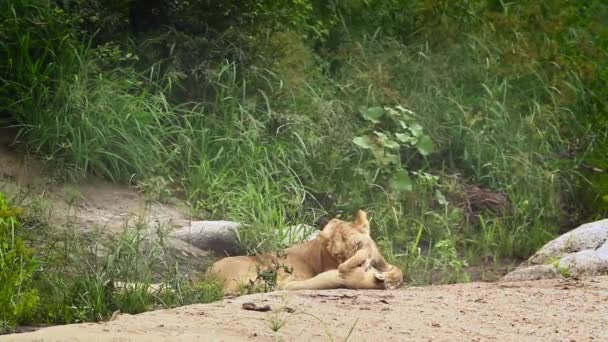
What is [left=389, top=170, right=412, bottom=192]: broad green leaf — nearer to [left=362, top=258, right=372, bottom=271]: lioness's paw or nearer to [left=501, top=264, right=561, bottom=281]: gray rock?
[left=501, top=264, right=561, bottom=281]: gray rock

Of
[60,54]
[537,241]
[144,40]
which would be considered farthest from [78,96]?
[537,241]

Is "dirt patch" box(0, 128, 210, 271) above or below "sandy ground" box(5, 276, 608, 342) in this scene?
below

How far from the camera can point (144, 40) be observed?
34.2ft

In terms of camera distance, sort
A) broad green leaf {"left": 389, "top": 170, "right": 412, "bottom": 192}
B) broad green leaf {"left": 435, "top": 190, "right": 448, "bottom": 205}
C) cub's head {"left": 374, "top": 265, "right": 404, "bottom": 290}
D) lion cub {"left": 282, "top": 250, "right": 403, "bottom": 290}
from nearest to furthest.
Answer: lion cub {"left": 282, "top": 250, "right": 403, "bottom": 290}, cub's head {"left": 374, "top": 265, "right": 404, "bottom": 290}, broad green leaf {"left": 389, "top": 170, "right": 412, "bottom": 192}, broad green leaf {"left": 435, "top": 190, "right": 448, "bottom": 205}

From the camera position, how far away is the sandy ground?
5980 millimetres

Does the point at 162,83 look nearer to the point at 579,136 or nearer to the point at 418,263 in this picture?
the point at 418,263

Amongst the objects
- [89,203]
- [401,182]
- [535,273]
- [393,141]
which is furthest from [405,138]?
[89,203]

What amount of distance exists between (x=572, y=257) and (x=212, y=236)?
2.35 m

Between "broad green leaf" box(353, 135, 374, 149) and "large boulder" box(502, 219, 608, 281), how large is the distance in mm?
1746

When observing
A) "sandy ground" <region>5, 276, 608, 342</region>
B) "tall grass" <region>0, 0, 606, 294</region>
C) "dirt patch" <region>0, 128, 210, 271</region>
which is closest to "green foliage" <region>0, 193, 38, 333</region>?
"sandy ground" <region>5, 276, 608, 342</region>

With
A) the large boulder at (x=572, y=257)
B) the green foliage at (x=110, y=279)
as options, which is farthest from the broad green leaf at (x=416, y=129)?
the green foliage at (x=110, y=279)

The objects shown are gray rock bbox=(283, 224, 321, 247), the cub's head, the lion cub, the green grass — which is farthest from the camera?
gray rock bbox=(283, 224, 321, 247)

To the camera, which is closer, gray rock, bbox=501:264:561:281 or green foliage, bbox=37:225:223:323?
green foliage, bbox=37:225:223:323

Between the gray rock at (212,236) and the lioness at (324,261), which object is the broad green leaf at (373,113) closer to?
the gray rock at (212,236)
